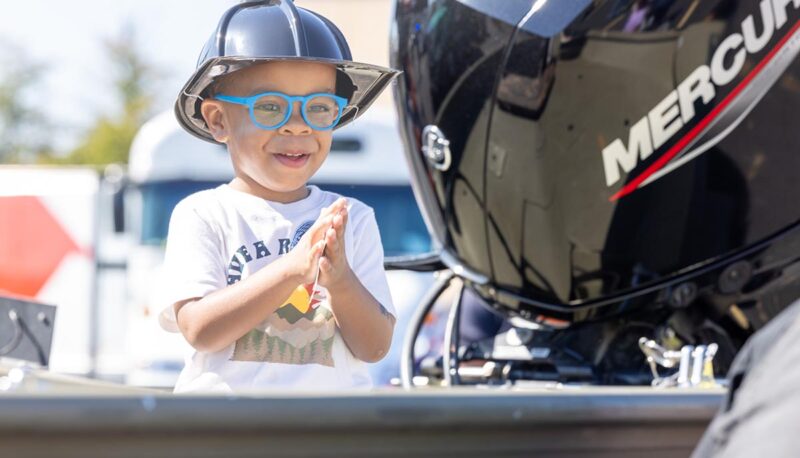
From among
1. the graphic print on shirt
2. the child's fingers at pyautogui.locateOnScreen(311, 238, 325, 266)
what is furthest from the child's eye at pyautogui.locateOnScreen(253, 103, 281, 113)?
the child's fingers at pyautogui.locateOnScreen(311, 238, 325, 266)

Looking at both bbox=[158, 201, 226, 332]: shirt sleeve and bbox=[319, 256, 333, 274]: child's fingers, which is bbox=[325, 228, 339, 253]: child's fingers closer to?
bbox=[319, 256, 333, 274]: child's fingers

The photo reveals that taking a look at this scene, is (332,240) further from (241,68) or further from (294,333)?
(241,68)

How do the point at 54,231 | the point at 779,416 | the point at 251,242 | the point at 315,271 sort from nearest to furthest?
the point at 779,416, the point at 315,271, the point at 251,242, the point at 54,231

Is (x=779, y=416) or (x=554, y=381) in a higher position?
(x=779, y=416)

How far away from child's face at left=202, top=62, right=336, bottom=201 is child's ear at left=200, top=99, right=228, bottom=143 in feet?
0.04

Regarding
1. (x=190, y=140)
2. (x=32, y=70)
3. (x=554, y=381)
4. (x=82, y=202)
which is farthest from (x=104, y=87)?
(x=554, y=381)

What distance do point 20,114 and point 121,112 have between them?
3.48m

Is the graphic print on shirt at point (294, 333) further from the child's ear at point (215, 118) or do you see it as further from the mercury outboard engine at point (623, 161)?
the mercury outboard engine at point (623, 161)

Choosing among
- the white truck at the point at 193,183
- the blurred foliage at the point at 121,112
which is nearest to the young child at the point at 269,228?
the white truck at the point at 193,183

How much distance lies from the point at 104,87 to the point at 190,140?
3271cm

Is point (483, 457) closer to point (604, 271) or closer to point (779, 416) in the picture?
point (779, 416)

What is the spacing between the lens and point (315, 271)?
7.29 ft

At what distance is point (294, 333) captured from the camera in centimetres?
248

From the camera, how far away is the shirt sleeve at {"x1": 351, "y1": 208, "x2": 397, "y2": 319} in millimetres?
2617
